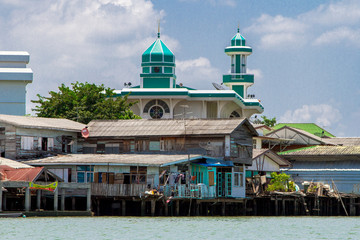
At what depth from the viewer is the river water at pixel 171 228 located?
4284 cm

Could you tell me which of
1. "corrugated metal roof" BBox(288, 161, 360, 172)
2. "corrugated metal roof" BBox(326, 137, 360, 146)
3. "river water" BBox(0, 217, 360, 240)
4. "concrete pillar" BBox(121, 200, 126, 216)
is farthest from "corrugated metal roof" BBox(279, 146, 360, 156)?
"concrete pillar" BBox(121, 200, 126, 216)

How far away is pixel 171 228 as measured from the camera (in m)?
46.5

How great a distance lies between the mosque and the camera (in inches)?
3593

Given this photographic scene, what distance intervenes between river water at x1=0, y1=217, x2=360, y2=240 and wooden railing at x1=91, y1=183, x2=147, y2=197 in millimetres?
2181

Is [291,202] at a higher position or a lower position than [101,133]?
lower

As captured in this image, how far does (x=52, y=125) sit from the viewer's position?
6212 cm

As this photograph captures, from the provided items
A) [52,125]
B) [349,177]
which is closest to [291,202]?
[349,177]

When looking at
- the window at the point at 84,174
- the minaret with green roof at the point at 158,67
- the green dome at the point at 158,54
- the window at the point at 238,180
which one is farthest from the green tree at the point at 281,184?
the green dome at the point at 158,54

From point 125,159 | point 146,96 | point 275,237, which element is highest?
point 146,96

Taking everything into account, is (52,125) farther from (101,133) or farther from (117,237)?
(117,237)

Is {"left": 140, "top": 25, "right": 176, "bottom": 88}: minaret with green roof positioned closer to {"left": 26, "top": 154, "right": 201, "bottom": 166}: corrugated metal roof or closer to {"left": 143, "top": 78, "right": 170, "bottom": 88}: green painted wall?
{"left": 143, "top": 78, "right": 170, "bottom": 88}: green painted wall

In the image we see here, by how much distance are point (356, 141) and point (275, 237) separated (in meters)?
45.1

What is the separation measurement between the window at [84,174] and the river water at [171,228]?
5201 mm

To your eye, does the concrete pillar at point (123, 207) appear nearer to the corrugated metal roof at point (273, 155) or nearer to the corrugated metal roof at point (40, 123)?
the corrugated metal roof at point (40, 123)
